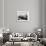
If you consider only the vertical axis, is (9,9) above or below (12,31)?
above

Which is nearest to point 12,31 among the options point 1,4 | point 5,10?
point 5,10

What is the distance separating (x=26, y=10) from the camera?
190 cm

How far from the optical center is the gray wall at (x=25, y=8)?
1.85 m

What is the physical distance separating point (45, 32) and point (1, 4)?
0.83 metres

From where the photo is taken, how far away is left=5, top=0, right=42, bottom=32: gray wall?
185 centimetres

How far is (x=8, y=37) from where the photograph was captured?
1843 mm

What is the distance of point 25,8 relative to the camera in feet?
6.19

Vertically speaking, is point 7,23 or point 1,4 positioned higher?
point 1,4

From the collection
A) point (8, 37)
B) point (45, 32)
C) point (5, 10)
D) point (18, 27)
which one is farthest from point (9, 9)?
point (45, 32)

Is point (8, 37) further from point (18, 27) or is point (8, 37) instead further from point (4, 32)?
point (18, 27)

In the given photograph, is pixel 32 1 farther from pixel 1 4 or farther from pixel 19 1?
pixel 1 4

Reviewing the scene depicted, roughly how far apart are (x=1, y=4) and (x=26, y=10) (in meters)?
0.41

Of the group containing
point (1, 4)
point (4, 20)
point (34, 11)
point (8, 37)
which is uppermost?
point (1, 4)

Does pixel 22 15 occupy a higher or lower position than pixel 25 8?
lower
